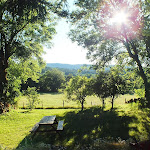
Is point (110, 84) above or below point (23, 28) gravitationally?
below

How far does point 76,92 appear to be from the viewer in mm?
19312

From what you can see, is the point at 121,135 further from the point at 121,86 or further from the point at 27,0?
the point at 121,86

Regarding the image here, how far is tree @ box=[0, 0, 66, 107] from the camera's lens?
22.9 ft

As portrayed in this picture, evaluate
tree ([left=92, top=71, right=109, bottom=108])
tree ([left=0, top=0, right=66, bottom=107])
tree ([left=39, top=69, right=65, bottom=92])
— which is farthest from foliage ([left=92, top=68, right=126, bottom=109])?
tree ([left=39, top=69, right=65, bottom=92])

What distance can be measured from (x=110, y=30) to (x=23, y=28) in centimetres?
857

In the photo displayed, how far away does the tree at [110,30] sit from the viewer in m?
11.0

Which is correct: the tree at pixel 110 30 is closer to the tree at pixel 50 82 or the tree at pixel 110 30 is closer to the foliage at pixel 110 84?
the foliage at pixel 110 84

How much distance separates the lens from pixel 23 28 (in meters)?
13.3

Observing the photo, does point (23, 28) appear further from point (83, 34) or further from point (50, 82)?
point (50, 82)

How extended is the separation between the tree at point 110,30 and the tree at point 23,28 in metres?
2.57

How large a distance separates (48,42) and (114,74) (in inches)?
394

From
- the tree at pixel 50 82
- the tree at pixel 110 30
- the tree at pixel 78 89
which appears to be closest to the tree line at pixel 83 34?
the tree at pixel 110 30

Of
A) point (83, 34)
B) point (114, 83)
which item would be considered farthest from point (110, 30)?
point (114, 83)

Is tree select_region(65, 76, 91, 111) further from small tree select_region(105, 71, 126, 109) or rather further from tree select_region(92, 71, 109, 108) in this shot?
small tree select_region(105, 71, 126, 109)
